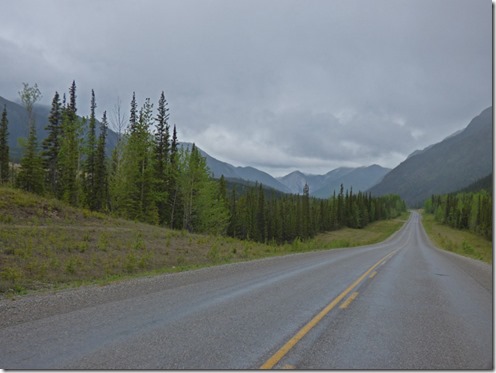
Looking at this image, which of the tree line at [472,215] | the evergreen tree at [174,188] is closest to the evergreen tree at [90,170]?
the evergreen tree at [174,188]

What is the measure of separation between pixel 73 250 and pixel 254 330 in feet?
40.4

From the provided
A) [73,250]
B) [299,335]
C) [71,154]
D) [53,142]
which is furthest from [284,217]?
[299,335]

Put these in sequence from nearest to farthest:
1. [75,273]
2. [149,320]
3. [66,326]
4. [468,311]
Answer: [66,326], [149,320], [468,311], [75,273]

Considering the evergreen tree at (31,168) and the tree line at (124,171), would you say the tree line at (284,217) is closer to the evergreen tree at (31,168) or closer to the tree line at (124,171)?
the tree line at (124,171)

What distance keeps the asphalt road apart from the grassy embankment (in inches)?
121

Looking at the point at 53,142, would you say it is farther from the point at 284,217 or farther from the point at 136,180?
the point at 284,217

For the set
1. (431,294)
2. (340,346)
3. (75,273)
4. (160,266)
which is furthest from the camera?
(160,266)

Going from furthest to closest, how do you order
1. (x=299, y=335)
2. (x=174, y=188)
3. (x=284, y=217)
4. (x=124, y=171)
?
1. (x=284, y=217)
2. (x=174, y=188)
3. (x=124, y=171)
4. (x=299, y=335)

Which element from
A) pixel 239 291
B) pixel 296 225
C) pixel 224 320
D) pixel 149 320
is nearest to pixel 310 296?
pixel 239 291

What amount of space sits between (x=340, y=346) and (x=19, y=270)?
1047 centimetres

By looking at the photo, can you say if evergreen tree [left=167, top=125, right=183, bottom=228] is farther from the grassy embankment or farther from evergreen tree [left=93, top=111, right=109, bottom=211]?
the grassy embankment

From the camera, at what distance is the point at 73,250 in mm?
15555

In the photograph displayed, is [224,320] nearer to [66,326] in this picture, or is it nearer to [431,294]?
[66,326]

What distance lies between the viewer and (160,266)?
53.2 feet
